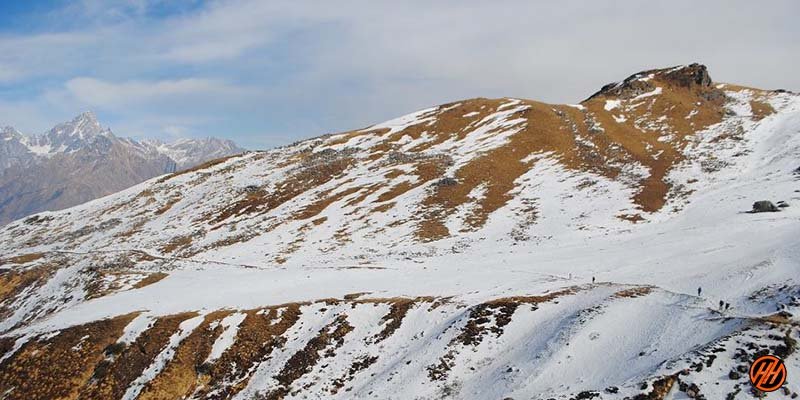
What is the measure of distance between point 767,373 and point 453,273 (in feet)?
78.6

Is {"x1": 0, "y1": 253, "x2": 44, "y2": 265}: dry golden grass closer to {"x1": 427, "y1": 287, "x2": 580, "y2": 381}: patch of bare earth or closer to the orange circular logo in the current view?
{"x1": 427, "y1": 287, "x2": 580, "y2": 381}: patch of bare earth

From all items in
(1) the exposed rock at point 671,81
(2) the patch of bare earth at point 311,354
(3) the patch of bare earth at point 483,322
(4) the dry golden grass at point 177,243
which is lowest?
(4) the dry golden grass at point 177,243

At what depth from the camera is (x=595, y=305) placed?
24.9 m

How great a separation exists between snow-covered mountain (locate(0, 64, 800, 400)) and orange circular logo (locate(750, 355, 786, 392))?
34cm

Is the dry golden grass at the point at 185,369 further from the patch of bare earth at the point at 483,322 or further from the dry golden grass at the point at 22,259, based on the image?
the dry golden grass at the point at 22,259

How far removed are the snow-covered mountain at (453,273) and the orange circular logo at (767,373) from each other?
0.34 meters

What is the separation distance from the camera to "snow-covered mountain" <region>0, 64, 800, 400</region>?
21328 millimetres

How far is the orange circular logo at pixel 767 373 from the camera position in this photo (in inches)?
603

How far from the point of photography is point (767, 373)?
15.7 metres

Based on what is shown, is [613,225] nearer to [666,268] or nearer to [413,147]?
[666,268]

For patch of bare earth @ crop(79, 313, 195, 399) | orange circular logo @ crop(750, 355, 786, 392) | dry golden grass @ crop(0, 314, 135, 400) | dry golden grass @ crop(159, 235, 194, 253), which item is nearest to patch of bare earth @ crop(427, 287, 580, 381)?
orange circular logo @ crop(750, 355, 786, 392)

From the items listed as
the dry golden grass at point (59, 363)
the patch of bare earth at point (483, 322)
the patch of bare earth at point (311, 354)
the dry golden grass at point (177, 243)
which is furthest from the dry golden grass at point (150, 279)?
the patch of bare earth at point (483, 322)

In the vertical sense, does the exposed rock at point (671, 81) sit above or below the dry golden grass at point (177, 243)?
above

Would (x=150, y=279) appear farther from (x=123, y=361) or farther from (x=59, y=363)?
(x=123, y=361)
